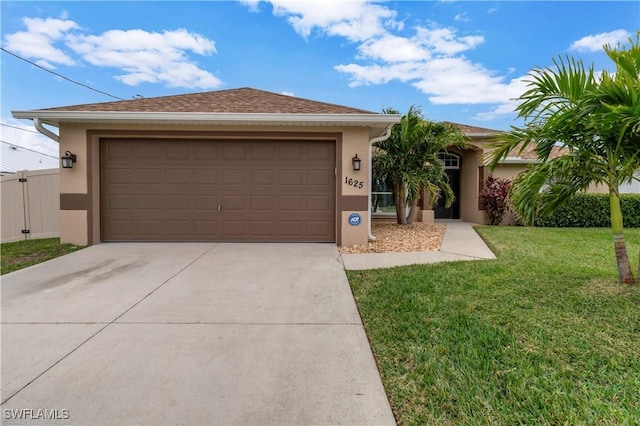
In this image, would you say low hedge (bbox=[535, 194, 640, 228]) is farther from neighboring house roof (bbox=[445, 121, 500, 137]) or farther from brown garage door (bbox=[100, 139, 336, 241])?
brown garage door (bbox=[100, 139, 336, 241])

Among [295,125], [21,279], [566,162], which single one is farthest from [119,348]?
[295,125]

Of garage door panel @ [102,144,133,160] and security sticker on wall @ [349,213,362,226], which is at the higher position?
garage door panel @ [102,144,133,160]

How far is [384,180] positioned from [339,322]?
7.09m

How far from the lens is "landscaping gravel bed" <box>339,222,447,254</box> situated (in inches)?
294

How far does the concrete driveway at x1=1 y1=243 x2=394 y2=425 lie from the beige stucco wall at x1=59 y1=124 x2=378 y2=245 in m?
2.37

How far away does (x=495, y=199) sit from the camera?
11234 millimetres

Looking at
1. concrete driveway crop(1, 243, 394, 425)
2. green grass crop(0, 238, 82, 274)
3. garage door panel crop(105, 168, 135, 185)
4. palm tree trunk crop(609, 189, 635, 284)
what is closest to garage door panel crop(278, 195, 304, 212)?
concrete driveway crop(1, 243, 394, 425)

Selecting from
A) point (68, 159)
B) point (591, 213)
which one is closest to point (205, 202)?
point (68, 159)

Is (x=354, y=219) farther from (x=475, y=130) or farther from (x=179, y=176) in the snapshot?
(x=475, y=130)

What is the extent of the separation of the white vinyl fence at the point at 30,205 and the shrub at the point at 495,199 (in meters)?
13.3

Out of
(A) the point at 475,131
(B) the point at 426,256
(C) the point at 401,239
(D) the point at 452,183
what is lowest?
(B) the point at 426,256

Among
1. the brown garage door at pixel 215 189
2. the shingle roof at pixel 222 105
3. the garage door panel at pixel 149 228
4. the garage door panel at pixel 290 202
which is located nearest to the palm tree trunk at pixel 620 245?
the shingle roof at pixel 222 105

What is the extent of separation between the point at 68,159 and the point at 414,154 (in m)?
8.73

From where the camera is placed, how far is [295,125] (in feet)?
25.3
